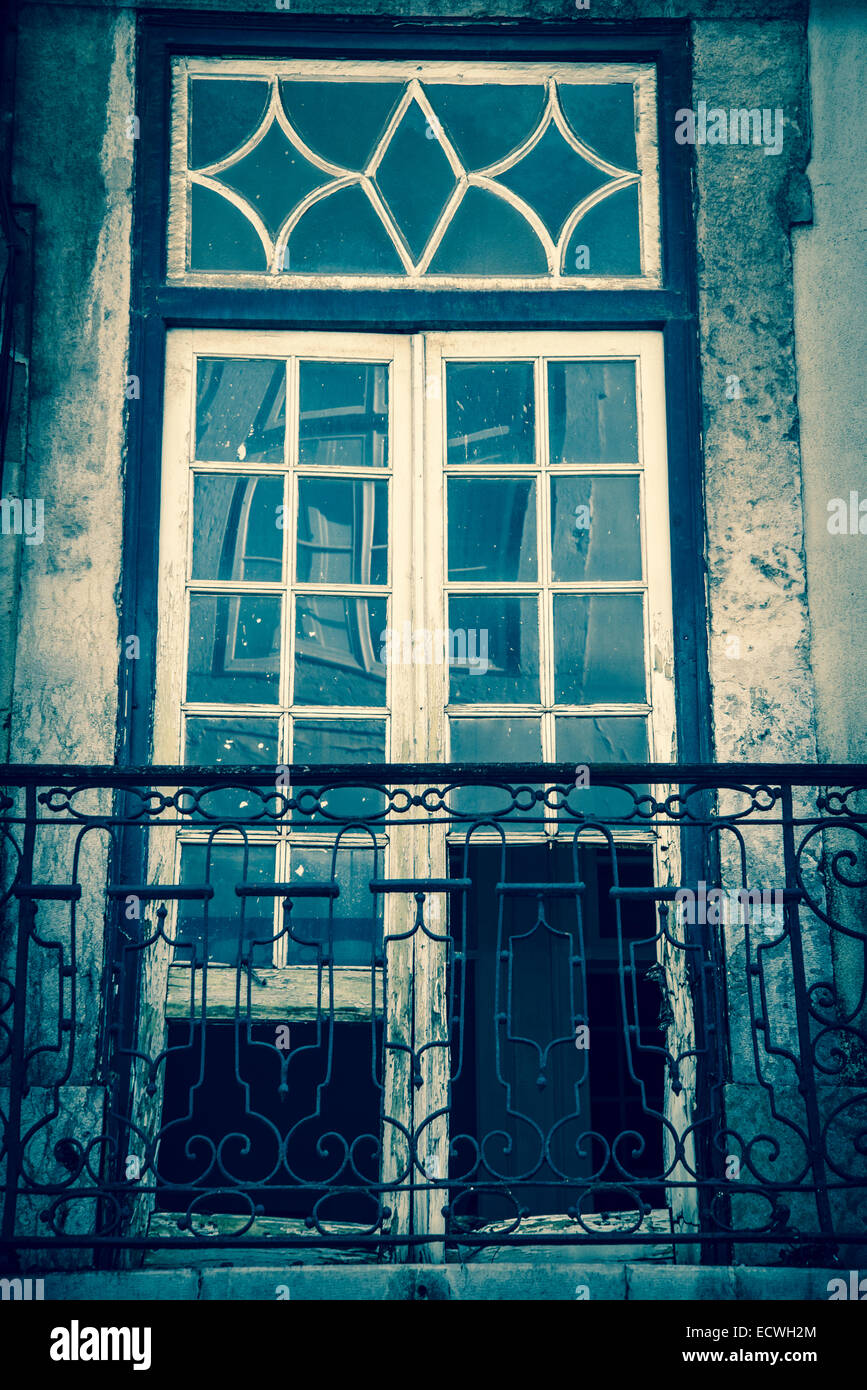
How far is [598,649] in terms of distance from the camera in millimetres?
4828

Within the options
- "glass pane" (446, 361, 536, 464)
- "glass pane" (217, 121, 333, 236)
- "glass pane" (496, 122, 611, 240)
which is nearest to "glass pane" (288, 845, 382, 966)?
"glass pane" (446, 361, 536, 464)

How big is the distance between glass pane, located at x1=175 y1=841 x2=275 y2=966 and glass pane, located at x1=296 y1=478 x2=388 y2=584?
92 cm

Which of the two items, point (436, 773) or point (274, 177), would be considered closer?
point (436, 773)

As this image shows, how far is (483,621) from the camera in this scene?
484cm

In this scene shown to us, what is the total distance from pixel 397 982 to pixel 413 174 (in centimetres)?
274

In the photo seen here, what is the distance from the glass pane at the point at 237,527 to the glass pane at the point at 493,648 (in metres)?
0.62

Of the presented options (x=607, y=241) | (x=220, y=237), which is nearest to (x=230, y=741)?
(x=220, y=237)

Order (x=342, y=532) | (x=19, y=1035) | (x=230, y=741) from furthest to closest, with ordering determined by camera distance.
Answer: (x=342, y=532) < (x=230, y=741) < (x=19, y=1035)

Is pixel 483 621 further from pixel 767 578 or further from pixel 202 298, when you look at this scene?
Result: pixel 202 298

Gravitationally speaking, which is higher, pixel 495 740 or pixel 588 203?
pixel 588 203

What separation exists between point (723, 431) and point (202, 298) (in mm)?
1771

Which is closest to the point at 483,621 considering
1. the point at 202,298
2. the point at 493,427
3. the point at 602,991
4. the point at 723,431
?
the point at 493,427

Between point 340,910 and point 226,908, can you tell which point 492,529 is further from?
point 226,908

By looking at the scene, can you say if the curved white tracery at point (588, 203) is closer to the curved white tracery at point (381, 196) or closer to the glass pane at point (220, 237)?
the curved white tracery at point (381, 196)
